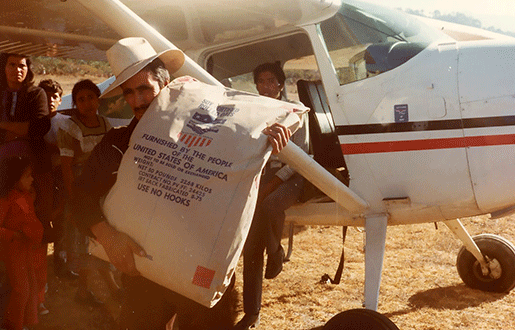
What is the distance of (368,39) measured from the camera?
11.9 ft

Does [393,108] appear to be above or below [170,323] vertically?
above

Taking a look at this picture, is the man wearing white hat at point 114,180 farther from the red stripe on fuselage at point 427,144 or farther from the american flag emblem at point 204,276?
the red stripe on fuselage at point 427,144

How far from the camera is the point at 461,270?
5164 millimetres

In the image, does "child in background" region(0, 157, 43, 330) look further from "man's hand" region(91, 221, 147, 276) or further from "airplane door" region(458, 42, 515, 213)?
"airplane door" region(458, 42, 515, 213)

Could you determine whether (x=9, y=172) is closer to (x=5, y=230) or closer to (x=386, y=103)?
(x=5, y=230)

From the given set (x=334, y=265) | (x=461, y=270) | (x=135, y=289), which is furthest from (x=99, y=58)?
(x=461, y=270)

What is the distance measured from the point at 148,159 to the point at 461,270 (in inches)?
160

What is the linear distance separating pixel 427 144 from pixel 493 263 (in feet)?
7.70

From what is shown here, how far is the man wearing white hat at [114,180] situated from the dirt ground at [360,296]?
1802mm

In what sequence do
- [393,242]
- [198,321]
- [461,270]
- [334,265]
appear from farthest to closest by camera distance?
[393,242] < [334,265] < [461,270] < [198,321]

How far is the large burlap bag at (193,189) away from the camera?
2.15 metres

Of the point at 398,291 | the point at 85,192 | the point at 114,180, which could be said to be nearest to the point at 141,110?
the point at 114,180

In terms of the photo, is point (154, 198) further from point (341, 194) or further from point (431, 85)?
point (431, 85)

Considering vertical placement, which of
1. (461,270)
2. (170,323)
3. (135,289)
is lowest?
(461,270)
